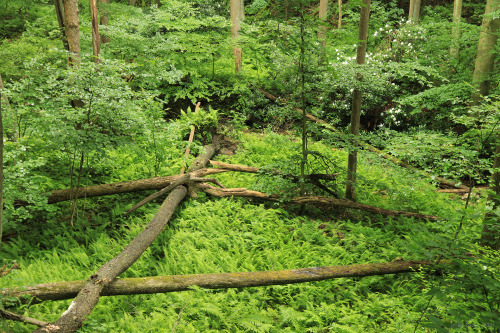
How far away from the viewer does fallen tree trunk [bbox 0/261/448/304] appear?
157 inches

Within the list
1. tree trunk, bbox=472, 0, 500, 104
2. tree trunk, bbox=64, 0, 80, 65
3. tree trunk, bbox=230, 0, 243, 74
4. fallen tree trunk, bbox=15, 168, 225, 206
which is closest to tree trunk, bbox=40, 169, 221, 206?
fallen tree trunk, bbox=15, 168, 225, 206

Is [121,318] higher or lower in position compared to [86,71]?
lower

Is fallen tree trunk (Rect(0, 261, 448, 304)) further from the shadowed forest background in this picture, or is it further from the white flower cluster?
the white flower cluster

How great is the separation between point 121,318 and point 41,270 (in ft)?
6.61

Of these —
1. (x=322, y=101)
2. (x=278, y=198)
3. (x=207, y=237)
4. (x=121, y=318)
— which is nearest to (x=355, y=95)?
(x=278, y=198)

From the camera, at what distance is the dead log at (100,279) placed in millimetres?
3443

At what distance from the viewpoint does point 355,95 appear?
662cm

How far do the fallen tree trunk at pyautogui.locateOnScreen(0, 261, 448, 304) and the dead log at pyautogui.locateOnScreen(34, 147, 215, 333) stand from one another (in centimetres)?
15

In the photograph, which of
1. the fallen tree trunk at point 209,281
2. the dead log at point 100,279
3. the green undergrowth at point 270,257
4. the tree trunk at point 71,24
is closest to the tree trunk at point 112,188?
the green undergrowth at point 270,257

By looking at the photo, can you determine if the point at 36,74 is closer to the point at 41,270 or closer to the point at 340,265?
the point at 41,270

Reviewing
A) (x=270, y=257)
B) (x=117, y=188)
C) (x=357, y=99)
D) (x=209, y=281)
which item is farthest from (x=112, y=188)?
(x=357, y=99)

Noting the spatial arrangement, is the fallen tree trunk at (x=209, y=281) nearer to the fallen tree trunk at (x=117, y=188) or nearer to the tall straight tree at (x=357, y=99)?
the tall straight tree at (x=357, y=99)

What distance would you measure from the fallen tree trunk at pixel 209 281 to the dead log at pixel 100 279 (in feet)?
0.49

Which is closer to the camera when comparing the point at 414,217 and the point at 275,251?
the point at 275,251
